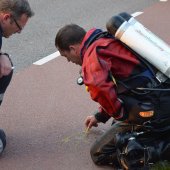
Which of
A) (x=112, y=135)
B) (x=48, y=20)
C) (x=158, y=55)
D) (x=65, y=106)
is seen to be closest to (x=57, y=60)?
(x=65, y=106)

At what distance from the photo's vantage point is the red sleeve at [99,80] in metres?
3.11

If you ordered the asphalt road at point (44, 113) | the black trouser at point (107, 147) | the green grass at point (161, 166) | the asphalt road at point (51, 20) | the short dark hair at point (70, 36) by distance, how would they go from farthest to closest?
the asphalt road at point (51, 20), the asphalt road at point (44, 113), the black trouser at point (107, 147), the green grass at point (161, 166), the short dark hair at point (70, 36)

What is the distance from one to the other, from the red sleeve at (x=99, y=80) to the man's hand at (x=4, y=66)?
0.81 metres

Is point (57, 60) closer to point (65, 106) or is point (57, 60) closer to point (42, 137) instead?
point (65, 106)

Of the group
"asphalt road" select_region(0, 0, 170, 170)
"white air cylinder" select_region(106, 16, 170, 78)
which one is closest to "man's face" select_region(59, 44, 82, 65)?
"white air cylinder" select_region(106, 16, 170, 78)

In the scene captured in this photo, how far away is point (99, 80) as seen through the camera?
310cm

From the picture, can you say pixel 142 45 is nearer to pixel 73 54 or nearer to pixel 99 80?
pixel 99 80

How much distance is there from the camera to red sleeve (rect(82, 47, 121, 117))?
3.11 m

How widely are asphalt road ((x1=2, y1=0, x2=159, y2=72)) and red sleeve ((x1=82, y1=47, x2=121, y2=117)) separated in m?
2.75

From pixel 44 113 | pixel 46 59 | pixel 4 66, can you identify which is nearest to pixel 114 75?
pixel 4 66

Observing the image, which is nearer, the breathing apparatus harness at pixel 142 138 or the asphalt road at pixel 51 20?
the breathing apparatus harness at pixel 142 138

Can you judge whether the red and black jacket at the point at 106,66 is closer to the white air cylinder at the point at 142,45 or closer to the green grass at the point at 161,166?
the white air cylinder at the point at 142,45

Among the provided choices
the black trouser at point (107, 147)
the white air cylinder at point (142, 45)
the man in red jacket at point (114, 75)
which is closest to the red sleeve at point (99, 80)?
the man in red jacket at point (114, 75)

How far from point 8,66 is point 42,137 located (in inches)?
30.0
